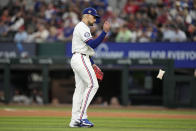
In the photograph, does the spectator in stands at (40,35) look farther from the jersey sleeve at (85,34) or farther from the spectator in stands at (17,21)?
the jersey sleeve at (85,34)

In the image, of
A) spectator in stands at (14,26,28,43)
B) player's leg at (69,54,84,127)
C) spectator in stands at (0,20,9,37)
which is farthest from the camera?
spectator in stands at (0,20,9,37)

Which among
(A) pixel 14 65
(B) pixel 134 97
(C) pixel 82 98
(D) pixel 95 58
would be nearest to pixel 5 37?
(A) pixel 14 65

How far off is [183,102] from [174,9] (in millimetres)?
3377

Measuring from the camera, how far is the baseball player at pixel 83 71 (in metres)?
8.11

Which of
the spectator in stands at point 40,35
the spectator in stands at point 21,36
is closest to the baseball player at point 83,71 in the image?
the spectator in stands at point 40,35

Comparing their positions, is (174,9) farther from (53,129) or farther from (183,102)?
(53,129)

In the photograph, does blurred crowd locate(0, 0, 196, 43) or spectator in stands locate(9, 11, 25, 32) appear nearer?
blurred crowd locate(0, 0, 196, 43)

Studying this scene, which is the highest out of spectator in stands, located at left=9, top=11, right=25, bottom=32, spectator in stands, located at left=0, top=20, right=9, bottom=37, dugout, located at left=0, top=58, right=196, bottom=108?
spectator in stands, located at left=9, top=11, right=25, bottom=32

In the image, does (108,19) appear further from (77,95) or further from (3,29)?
(77,95)

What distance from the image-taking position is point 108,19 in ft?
56.1

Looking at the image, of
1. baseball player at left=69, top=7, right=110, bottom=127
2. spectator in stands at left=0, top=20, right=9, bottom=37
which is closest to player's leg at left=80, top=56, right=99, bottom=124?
baseball player at left=69, top=7, right=110, bottom=127

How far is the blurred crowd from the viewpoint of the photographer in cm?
1645

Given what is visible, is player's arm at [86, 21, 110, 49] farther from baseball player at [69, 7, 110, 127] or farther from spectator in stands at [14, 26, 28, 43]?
spectator in stands at [14, 26, 28, 43]

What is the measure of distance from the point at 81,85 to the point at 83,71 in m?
0.33
